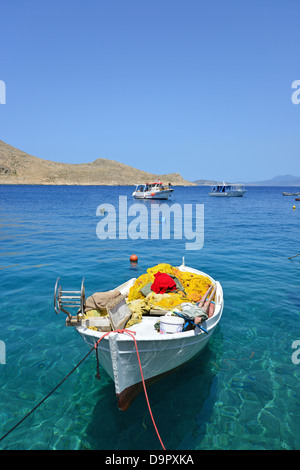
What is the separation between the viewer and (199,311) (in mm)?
8008

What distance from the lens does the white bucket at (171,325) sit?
7452 millimetres

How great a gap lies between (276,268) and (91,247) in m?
14.9

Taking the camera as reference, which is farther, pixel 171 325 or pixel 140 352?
pixel 171 325

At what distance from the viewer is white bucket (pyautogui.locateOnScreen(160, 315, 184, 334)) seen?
24.4 ft

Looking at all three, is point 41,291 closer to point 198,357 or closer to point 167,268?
point 167,268

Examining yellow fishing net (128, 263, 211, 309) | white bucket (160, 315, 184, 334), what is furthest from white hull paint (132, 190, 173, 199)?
white bucket (160, 315, 184, 334)

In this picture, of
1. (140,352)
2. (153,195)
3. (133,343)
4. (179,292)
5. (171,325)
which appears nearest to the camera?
(133,343)

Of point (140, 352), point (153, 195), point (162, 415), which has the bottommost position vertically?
point (162, 415)

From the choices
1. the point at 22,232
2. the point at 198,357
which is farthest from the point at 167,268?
the point at 22,232

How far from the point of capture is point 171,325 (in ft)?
24.5

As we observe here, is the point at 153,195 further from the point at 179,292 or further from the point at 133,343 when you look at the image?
the point at 133,343

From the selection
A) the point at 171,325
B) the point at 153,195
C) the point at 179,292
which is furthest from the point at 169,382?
the point at 153,195

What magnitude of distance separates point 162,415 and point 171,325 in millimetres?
2199

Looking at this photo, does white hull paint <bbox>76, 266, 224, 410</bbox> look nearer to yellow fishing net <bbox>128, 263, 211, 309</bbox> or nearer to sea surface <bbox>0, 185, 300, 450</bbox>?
sea surface <bbox>0, 185, 300, 450</bbox>
